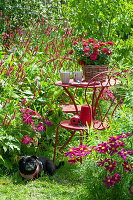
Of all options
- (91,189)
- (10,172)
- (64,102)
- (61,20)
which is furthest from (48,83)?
(61,20)

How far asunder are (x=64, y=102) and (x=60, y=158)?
2.86ft

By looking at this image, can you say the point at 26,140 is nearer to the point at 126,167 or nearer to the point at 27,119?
the point at 27,119

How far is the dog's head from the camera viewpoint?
12.3 ft

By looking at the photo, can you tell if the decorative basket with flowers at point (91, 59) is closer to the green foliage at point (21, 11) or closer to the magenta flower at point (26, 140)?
the magenta flower at point (26, 140)

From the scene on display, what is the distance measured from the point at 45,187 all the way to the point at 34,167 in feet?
0.86

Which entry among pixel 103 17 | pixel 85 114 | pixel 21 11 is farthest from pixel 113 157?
pixel 21 11

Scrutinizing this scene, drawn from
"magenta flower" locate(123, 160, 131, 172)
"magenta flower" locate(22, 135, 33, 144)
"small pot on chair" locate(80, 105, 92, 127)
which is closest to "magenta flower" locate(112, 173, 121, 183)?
"magenta flower" locate(123, 160, 131, 172)

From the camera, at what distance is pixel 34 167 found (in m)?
3.80

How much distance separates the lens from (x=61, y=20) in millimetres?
9133

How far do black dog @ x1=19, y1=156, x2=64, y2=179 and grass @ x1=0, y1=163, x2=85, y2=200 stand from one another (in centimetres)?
7

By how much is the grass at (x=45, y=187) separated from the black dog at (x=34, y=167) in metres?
0.07

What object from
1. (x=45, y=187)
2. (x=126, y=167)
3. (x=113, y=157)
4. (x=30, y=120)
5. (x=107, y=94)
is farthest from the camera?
(x=107, y=94)

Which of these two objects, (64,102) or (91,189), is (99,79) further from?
(91,189)

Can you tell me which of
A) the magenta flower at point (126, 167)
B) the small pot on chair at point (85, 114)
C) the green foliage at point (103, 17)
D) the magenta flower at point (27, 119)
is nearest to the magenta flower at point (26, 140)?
the magenta flower at point (27, 119)
